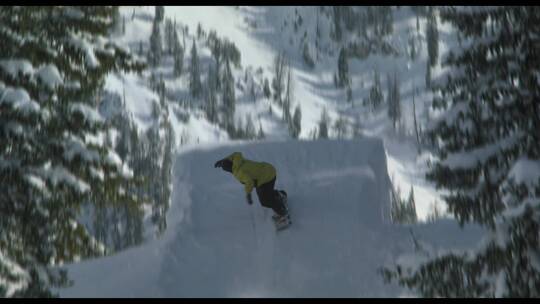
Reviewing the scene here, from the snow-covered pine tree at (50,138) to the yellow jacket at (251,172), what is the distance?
12.4 ft

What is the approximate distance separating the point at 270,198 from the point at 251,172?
2.04 feet

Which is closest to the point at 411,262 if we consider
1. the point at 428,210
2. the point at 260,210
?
the point at 260,210

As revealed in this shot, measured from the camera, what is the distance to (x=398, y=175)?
80.7 m

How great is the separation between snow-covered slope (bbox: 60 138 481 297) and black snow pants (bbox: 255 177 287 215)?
1.53 ft

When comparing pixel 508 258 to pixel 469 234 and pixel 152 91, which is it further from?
pixel 152 91

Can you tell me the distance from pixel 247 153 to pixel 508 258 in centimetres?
883

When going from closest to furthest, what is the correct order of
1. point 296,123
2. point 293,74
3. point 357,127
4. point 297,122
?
point 296,123
point 297,122
point 357,127
point 293,74

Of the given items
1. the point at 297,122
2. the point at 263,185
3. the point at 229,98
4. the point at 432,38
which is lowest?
the point at 297,122

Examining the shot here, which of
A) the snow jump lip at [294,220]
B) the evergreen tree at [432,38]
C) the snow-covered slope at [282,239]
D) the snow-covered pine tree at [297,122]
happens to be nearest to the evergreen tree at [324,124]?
the snow-covered pine tree at [297,122]

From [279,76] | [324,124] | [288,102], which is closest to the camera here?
[324,124]

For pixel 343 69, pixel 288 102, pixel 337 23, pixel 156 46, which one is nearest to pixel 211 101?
pixel 156 46

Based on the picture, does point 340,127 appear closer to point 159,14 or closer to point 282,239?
point 159,14

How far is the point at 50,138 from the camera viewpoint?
9039 mm

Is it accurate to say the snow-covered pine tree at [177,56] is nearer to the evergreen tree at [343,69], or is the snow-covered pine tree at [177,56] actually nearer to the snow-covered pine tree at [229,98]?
the snow-covered pine tree at [229,98]
